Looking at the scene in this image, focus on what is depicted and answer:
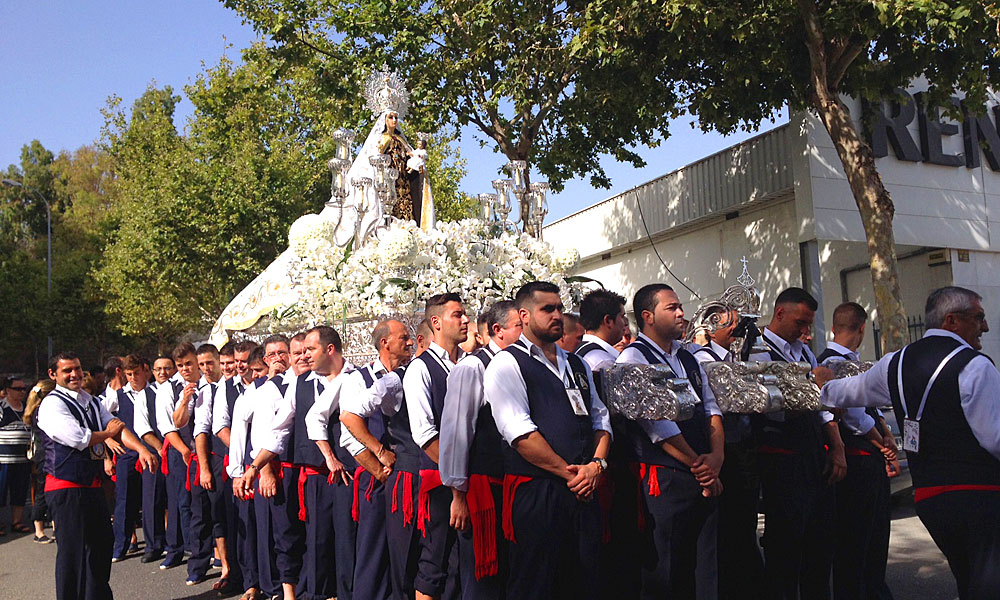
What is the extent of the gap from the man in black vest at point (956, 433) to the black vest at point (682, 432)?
41.1 inches

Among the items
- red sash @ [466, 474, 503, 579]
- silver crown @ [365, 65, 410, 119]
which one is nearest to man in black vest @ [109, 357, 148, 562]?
silver crown @ [365, 65, 410, 119]

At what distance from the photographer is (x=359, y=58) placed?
15039 millimetres

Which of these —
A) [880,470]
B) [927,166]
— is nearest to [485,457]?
[880,470]

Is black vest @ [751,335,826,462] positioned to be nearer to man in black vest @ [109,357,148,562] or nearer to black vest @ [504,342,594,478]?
black vest @ [504,342,594,478]

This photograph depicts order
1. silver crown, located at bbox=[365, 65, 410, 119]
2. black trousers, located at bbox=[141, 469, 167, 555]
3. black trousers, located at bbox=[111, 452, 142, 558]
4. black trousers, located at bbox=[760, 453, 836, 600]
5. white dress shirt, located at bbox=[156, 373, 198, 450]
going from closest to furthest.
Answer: black trousers, located at bbox=[760, 453, 836, 600] → white dress shirt, located at bbox=[156, 373, 198, 450] → black trousers, located at bbox=[141, 469, 167, 555] → black trousers, located at bbox=[111, 452, 142, 558] → silver crown, located at bbox=[365, 65, 410, 119]

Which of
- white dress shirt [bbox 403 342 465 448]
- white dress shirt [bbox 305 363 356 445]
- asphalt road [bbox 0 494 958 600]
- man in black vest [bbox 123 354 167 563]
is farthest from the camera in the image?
man in black vest [bbox 123 354 167 563]

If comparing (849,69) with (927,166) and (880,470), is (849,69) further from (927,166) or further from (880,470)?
(880,470)

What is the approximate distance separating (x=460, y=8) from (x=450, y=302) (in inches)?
394

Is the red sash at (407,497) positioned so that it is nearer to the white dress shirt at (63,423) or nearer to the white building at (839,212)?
the white dress shirt at (63,423)

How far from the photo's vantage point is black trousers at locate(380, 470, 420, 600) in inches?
220

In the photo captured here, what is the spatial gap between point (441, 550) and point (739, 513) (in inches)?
71.3

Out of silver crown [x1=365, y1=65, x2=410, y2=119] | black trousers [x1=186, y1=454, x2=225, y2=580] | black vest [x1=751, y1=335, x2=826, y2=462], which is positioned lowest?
black trousers [x1=186, y1=454, x2=225, y2=580]

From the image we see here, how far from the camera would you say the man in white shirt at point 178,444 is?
8406mm

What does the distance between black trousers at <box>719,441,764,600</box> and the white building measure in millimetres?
12030
